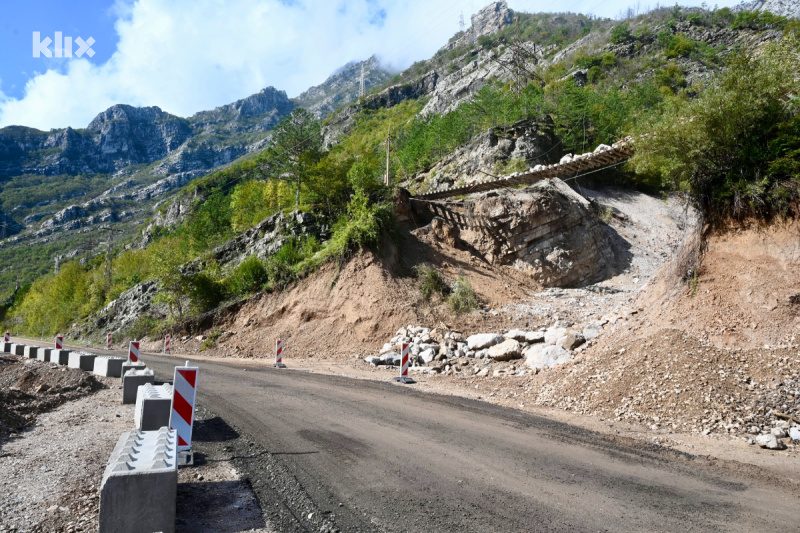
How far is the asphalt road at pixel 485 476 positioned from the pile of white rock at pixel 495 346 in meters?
4.12

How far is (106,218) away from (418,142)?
7341 inches

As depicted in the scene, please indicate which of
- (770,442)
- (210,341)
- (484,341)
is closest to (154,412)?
(770,442)

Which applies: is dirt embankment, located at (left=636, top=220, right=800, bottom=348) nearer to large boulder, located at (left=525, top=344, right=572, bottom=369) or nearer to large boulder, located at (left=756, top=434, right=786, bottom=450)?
large boulder, located at (left=525, top=344, right=572, bottom=369)

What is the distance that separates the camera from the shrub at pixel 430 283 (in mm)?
20266

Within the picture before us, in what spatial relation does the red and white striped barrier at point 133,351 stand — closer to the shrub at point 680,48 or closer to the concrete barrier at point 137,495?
the concrete barrier at point 137,495

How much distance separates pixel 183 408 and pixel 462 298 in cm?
1502

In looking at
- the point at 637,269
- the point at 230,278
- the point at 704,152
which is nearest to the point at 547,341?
the point at 704,152

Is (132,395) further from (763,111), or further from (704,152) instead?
(763,111)

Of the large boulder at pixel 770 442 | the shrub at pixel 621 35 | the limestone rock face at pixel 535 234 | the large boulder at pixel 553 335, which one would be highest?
the shrub at pixel 621 35

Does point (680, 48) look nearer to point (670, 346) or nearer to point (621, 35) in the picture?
point (621, 35)

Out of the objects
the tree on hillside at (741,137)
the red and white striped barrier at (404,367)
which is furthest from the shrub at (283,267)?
the tree on hillside at (741,137)

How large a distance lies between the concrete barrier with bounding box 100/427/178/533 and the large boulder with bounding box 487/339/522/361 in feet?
35.7

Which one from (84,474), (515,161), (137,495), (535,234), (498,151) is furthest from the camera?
(498,151)

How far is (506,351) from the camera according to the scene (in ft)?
42.7
